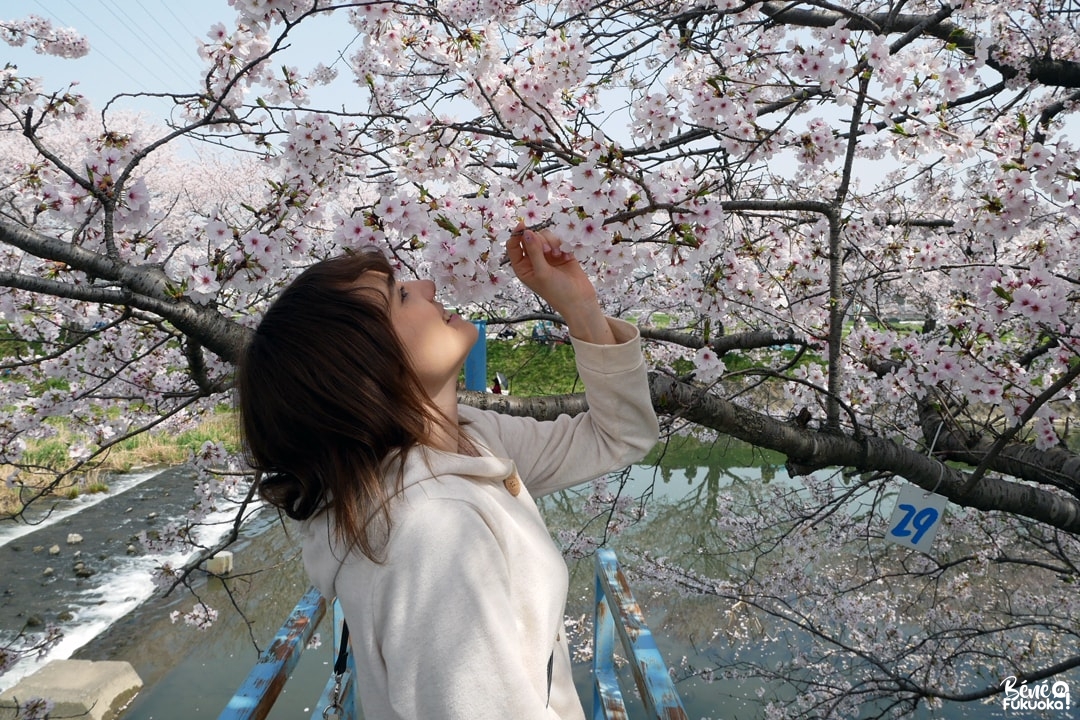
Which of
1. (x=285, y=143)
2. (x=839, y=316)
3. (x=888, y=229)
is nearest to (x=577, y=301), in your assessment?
(x=839, y=316)

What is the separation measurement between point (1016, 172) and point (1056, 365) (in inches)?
48.4

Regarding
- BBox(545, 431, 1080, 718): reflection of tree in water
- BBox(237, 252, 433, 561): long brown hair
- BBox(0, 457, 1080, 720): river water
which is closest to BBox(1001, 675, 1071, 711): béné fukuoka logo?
BBox(545, 431, 1080, 718): reflection of tree in water

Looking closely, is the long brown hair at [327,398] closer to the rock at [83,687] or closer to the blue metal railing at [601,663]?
the blue metal railing at [601,663]

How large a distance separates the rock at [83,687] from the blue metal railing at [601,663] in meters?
4.25

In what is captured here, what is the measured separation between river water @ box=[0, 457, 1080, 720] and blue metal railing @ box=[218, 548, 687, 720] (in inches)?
94.8

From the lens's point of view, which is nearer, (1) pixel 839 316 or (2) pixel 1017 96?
(1) pixel 839 316

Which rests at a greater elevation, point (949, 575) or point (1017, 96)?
point (1017, 96)

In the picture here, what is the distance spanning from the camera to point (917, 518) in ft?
7.14

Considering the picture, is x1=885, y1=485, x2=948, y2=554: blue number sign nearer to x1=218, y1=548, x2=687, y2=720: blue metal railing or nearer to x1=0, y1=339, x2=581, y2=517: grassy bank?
x1=218, y1=548, x2=687, y2=720: blue metal railing

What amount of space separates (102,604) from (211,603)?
3.31 ft

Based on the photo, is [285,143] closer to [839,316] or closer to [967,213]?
[839,316]

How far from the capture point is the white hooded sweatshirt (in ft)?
2.59

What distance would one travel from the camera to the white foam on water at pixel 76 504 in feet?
26.2

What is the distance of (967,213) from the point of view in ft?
8.91
